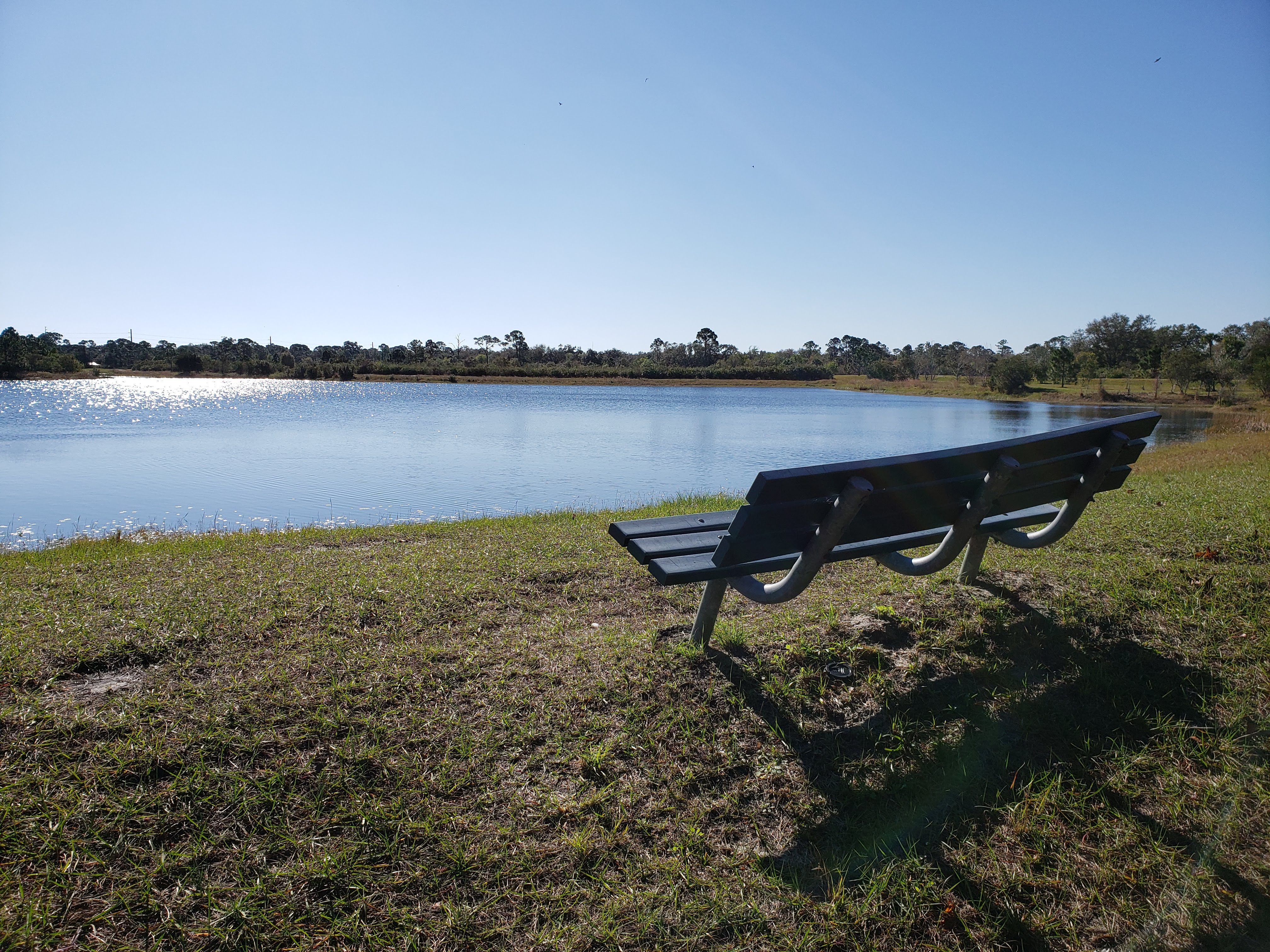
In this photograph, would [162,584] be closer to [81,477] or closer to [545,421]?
[81,477]

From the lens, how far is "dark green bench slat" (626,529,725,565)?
3.27 meters

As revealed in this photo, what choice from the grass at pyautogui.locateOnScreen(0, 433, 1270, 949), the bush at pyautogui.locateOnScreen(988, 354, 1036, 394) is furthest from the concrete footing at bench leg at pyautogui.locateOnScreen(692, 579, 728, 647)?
the bush at pyautogui.locateOnScreen(988, 354, 1036, 394)

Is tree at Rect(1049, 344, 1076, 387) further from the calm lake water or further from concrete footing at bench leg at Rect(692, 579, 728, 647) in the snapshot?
concrete footing at bench leg at Rect(692, 579, 728, 647)

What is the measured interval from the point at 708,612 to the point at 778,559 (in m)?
0.52

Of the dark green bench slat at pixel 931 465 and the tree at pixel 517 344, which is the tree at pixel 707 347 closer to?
the tree at pixel 517 344

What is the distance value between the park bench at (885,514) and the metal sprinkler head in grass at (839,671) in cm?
55

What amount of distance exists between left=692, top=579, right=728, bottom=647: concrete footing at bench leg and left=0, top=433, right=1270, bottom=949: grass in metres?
0.11

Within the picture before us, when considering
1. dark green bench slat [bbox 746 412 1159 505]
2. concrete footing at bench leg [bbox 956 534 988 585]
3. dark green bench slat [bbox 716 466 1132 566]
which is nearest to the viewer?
dark green bench slat [bbox 746 412 1159 505]

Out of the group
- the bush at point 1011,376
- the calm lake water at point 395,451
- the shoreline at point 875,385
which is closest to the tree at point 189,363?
the shoreline at point 875,385

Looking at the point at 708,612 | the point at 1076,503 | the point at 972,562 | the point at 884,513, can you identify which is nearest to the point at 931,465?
the point at 884,513

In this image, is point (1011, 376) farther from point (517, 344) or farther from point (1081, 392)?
point (517, 344)

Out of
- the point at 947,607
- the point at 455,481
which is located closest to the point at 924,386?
the point at 455,481

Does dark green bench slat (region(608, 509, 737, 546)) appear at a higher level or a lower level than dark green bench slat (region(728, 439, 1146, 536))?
lower

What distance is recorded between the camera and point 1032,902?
89.2 inches
